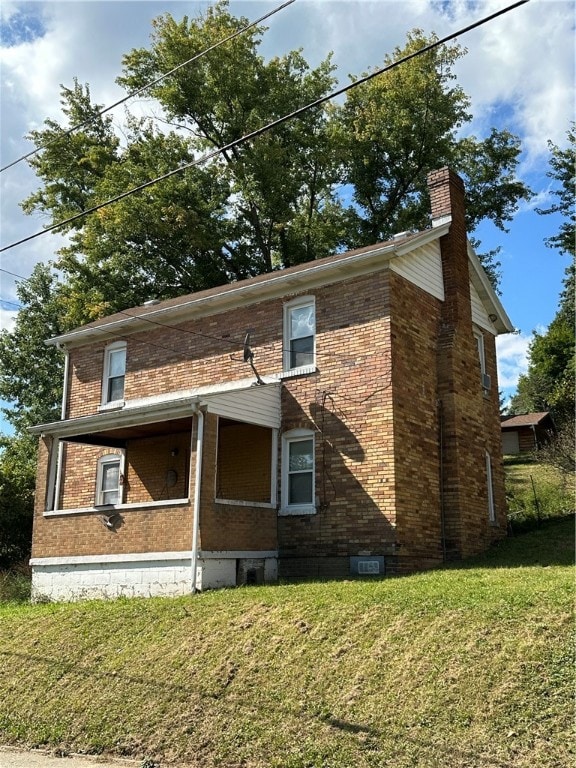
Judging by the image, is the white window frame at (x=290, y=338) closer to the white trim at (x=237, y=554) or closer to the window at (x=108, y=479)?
the white trim at (x=237, y=554)

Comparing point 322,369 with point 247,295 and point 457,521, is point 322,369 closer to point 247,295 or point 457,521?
point 247,295

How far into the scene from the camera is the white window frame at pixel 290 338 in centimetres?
1575

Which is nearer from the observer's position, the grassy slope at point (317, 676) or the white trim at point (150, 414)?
the grassy slope at point (317, 676)

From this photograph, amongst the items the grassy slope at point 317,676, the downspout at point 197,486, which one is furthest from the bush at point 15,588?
the downspout at point 197,486

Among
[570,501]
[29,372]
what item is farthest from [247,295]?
[29,372]

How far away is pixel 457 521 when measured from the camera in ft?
50.2

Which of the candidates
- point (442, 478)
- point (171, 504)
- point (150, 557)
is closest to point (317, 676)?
point (171, 504)

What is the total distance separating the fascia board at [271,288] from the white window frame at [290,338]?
259 millimetres

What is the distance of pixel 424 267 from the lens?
1655cm

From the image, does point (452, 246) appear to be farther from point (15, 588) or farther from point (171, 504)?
point (15, 588)

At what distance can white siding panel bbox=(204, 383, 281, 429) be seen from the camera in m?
14.0

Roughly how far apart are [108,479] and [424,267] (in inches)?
360

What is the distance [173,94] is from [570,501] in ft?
73.0

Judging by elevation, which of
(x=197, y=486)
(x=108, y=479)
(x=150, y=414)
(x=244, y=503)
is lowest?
(x=244, y=503)
